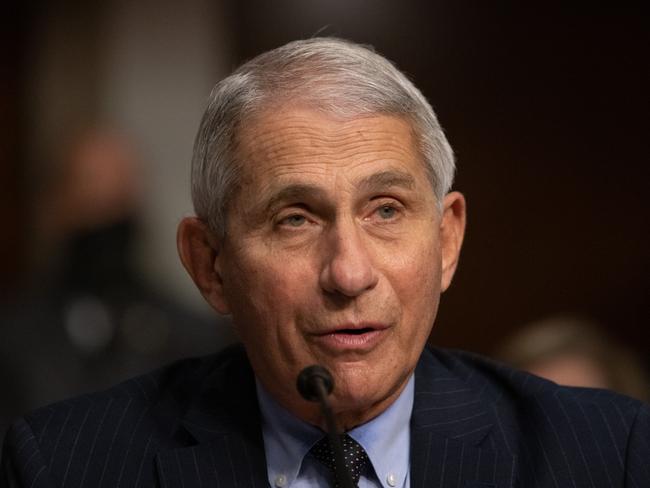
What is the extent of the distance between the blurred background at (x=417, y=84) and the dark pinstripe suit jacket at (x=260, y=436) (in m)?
1.95

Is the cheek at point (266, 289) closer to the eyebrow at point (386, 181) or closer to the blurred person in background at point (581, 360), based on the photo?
the eyebrow at point (386, 181)

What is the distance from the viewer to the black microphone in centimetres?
197

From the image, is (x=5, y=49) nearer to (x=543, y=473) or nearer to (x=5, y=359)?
(x=5, y=359)

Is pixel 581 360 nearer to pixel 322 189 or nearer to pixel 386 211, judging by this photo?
pixel 386 211

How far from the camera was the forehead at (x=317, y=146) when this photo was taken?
2322 millimetres

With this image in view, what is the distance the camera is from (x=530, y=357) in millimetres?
3629

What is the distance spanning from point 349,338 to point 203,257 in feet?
1.38

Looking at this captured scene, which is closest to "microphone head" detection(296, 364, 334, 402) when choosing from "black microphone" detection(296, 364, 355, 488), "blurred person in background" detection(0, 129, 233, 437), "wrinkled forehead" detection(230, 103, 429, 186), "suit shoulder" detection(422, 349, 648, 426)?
"black microphone" detection(296, 364, 355, 488)

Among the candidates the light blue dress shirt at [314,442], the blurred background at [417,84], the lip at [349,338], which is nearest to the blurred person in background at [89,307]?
the blurred background at [417,84]

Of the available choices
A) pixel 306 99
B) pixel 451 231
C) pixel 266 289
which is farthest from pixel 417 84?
pixel 266 289

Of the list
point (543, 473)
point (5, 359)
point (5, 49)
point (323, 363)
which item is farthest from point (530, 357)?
point (5, 49)

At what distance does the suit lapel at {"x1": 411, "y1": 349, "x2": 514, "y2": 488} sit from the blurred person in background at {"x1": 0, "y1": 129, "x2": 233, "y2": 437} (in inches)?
75.3

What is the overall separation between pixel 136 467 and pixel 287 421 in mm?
299

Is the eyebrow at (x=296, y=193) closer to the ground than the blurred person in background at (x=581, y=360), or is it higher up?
higher up
